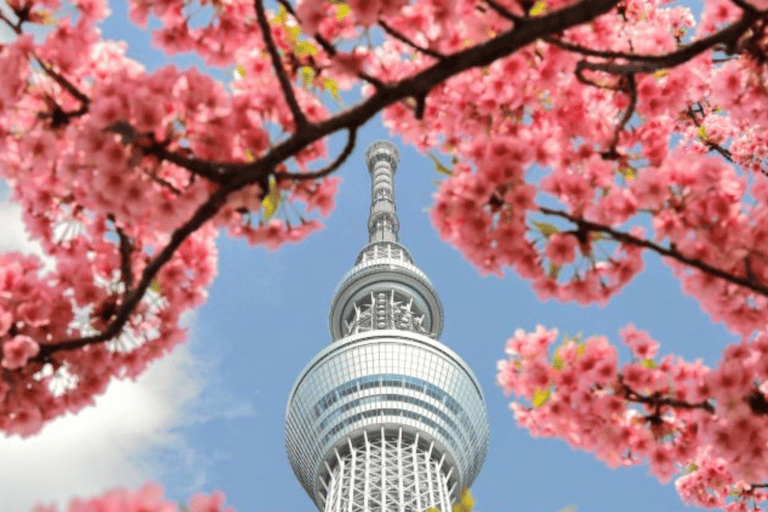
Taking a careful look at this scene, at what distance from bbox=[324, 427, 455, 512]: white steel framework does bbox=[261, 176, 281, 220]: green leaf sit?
65.7 m

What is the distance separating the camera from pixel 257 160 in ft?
12.6

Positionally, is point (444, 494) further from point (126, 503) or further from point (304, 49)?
point (126, 503)

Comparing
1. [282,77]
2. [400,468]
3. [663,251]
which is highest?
[400,468]

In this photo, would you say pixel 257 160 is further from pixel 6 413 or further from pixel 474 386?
pixel 474 386

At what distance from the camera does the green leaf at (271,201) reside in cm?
440

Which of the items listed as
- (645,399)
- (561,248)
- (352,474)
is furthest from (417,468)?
(561,248)

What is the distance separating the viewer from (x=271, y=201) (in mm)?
4543

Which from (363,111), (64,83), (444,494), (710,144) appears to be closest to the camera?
(363,111)

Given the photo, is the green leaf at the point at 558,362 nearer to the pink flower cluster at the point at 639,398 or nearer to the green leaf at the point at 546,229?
the pink flower cluster at the point at 639,398

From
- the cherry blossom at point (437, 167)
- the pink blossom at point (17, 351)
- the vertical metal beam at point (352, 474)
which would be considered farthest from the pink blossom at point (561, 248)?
the vertical metal beam at point (352, 474)

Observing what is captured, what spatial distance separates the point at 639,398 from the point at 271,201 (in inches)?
115

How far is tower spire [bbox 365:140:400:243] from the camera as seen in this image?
105 meters

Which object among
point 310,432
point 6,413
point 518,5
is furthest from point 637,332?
point 310,432

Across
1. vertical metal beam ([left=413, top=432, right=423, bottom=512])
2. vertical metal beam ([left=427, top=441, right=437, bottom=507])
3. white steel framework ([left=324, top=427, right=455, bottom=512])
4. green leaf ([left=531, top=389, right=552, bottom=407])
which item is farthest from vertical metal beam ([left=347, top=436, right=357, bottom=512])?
green leaf ([left=531, top=389, right=552, bottom=407])
